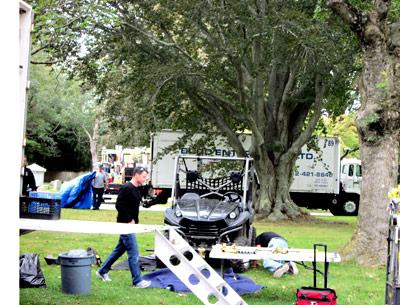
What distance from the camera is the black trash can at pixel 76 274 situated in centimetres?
850

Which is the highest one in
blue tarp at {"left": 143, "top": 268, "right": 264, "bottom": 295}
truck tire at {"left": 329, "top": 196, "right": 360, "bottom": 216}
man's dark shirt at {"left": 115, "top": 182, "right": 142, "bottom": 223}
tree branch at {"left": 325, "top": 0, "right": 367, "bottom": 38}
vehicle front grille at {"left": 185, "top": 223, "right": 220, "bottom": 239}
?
tree branch at {"left": 325, "top": 0, "right": 367, "bottom": 38}

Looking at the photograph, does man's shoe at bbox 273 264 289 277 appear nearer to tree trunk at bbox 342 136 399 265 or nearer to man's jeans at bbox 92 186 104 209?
tree trunk at bbox 342 136 399 265

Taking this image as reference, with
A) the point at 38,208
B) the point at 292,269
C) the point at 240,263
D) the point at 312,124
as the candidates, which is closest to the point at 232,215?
the point at 240,263

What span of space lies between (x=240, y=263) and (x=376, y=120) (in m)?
3.64

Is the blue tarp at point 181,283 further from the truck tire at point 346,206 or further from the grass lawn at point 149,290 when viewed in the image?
the truck tire at point 346,206

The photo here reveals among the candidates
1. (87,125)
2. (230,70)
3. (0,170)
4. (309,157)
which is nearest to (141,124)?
(230,70)

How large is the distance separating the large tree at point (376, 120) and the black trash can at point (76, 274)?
17.8 ft

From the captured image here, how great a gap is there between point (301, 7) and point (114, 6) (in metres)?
5.67

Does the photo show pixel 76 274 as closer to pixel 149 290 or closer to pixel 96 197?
pixel 149 290

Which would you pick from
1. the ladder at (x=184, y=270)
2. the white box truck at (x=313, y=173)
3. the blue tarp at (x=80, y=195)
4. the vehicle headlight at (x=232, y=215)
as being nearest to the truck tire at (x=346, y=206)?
the white box truck at (x=313, y=173)

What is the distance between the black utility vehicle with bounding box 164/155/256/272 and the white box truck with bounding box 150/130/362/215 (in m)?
13.3

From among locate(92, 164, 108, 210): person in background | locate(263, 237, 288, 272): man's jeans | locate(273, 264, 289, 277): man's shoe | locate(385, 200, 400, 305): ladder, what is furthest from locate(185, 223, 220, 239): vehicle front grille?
locate(92, 164, 108, 210): person in background

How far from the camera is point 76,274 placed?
8602 mm

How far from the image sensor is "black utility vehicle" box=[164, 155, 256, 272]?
10.4 metres
